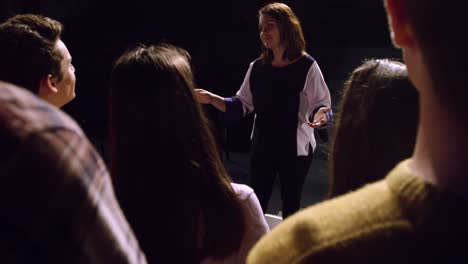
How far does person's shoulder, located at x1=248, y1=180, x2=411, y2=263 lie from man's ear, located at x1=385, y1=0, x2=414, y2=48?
14cm

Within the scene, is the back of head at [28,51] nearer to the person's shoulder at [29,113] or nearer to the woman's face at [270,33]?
the person's shoulder at [29,113]

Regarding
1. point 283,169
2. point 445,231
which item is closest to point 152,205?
point 445,231

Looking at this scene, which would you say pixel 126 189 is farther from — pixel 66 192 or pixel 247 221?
pixel 66 192

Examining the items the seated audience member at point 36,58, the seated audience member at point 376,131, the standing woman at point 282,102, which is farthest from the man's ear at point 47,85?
the standing woman at point 282,102

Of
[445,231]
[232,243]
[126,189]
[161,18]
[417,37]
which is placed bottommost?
[161,18]

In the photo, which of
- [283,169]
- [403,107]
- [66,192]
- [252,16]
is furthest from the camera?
[252,16]

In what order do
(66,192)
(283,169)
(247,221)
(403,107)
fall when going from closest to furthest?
1. (66,192)
2. (403,107)
3. (247,221)
4. (283,169)

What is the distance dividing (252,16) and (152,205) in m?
5.91

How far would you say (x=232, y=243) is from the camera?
1.14 metres

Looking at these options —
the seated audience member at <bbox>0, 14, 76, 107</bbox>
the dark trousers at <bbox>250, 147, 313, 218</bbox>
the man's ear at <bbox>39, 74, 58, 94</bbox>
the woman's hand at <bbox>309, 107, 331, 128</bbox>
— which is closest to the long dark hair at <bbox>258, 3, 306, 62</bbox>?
the woman's hand at <bbox>309, 107, 331, 128</bbox>

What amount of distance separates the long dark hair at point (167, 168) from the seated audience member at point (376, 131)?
0.88 feet

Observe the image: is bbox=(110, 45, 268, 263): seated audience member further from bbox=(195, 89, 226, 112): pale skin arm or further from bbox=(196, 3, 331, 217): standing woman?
bbox=(196, 3, 331, 217): standing woman

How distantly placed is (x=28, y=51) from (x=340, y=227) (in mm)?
1183

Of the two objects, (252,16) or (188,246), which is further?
(252,16)
